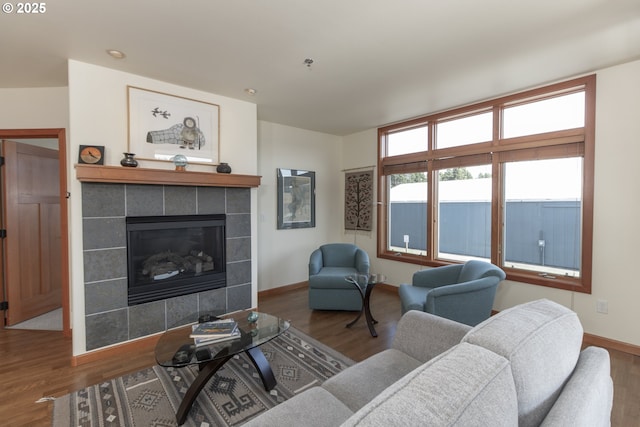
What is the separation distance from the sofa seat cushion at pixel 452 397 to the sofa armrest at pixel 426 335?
77 centimetres

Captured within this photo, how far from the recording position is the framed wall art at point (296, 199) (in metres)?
4.42

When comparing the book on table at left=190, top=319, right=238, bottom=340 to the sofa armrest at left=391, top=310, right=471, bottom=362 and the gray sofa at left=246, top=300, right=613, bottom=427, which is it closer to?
the gray sofa at left=246, top=300, right=613, bottom=427

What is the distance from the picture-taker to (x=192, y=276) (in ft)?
10.1

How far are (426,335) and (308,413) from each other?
0.83m

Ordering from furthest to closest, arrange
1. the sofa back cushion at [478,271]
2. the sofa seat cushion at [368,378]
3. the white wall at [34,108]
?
the white wall at [34,108], the sofa back cushion at [478,271], the sofa seat cushion at [368,378]

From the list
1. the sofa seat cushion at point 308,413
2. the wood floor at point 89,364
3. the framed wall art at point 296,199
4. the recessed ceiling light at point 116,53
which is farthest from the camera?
the framed wall art at point 296,199

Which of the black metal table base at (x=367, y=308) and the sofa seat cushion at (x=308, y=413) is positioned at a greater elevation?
the sofa seat cushion at (x=308, y=413)

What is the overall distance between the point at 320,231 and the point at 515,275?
283cm

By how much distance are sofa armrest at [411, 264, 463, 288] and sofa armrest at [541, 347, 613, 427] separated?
1.93 metres

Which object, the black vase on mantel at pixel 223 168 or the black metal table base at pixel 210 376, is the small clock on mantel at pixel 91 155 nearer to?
the black vase on mantel at pixel 223 168

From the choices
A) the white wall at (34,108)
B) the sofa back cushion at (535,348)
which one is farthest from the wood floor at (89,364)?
the white wall at (34,108)

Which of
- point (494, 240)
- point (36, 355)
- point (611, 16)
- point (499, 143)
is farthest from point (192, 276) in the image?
point (611, 16)

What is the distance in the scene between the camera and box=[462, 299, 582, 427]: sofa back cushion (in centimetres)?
89

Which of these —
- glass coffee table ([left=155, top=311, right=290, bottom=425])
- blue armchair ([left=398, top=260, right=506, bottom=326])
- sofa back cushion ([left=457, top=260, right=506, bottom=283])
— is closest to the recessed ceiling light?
glass coffee table ([left=155, top=311, right=290, bottom=425])
